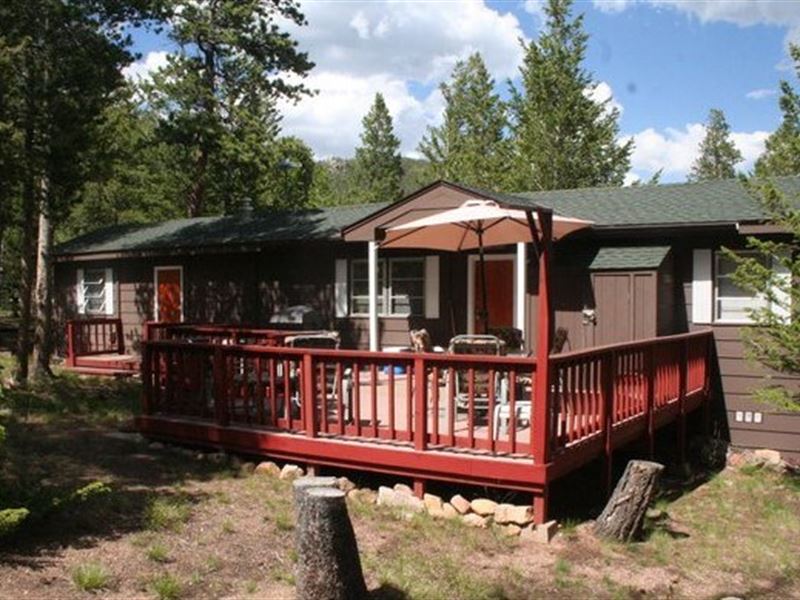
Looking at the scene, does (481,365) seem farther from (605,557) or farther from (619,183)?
(619,183)

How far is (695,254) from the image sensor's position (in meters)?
10.0

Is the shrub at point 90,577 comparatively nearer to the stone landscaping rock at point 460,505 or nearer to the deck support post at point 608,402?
the stone landscaping rock at point 460,505

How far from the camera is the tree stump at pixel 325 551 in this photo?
14.1 feet

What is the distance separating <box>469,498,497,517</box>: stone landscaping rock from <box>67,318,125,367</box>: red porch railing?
33.8 feet

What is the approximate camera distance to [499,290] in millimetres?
11773

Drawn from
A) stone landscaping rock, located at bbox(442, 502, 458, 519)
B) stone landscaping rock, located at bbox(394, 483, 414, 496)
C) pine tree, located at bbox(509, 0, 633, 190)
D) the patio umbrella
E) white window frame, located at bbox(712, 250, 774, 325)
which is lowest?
stone landscaping rock, located at bbox(442, 502, 458, 519)

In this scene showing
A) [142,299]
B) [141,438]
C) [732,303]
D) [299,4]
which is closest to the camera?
[141,438]

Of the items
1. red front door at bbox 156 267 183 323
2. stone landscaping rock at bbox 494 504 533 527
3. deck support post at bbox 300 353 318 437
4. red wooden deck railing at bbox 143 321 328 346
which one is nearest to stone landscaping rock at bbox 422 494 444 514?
stone landscaping rock at bbox 494 504 533 527

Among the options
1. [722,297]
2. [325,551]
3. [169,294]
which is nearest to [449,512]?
[325,551]

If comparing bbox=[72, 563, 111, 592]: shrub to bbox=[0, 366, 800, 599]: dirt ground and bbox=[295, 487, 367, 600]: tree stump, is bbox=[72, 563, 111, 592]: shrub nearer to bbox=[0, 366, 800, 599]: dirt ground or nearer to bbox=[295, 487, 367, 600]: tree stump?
bbox=[0, 366, 800, 599]: dirt ground

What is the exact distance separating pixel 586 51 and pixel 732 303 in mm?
→ 17073

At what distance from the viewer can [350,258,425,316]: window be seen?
480 inches

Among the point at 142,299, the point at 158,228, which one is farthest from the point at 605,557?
the point at 158,228

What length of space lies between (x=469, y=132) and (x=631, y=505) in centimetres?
3154
